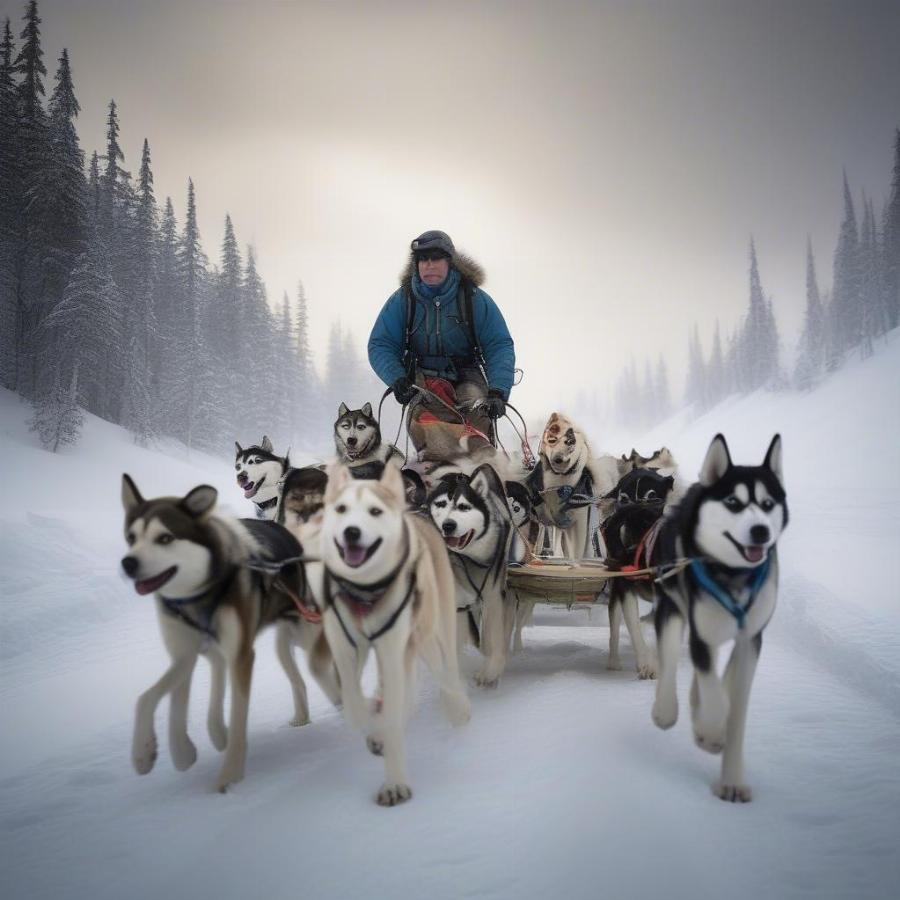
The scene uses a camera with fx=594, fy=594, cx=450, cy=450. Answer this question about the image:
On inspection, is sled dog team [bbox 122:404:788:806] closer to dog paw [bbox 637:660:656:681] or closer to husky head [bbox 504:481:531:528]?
dog paw [bbox 637:660:656:681]

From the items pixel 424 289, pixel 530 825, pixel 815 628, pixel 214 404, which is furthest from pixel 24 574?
pixel 214 404

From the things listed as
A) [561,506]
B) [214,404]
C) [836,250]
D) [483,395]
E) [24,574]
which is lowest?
[24,574]

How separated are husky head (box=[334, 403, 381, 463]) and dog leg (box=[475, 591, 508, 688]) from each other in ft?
7.00

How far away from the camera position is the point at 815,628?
495 cm

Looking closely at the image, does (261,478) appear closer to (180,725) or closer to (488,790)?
(180,725)

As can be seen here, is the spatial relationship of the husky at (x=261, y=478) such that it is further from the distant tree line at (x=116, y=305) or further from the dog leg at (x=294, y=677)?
the distant tree line at (x=116, y=305)

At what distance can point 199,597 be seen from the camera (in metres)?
2.44

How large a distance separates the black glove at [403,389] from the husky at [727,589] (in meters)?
2.64

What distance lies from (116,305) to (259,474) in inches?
598

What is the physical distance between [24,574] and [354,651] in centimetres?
543

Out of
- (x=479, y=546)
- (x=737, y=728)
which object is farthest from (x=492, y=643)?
(x=737, y=728)

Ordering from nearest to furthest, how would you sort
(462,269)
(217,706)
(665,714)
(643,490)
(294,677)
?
(665,714)
(217,706)
(294,677)
(643,490)
(462,269)

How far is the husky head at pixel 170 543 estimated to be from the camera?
2211 mm

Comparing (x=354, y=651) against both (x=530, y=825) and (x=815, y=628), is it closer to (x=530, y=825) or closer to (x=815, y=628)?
(x=530, y=825)
